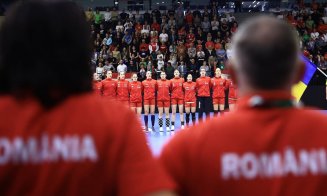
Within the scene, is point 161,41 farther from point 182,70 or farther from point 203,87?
point 203,87

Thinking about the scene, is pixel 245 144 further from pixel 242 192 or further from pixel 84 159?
pixel 84 159

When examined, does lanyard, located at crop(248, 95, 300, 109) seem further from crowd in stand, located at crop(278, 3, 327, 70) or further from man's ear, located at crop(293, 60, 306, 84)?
crowd in stand, located at crop(278, 3, 327, 70)

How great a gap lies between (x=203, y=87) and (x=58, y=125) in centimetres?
1622

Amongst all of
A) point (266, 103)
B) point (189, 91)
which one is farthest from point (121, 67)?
point (266, 103)

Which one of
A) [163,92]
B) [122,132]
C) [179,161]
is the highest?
[122,132]

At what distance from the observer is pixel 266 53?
1622mm

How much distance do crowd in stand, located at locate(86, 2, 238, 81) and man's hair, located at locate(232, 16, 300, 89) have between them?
1791 centimetres

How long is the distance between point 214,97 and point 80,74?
16265 millimetres

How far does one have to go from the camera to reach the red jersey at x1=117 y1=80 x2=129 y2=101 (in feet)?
57.3

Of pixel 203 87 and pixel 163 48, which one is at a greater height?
pixel 163 48

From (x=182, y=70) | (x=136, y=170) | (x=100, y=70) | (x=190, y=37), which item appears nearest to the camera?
(x=136, y=170)

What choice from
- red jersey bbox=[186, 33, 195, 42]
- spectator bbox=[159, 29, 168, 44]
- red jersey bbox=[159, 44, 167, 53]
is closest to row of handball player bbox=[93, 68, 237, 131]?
red jersey bbox=[159, 44, 167, 53]

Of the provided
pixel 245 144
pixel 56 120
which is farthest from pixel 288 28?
pixel 56 120

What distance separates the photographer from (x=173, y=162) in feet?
5.42
